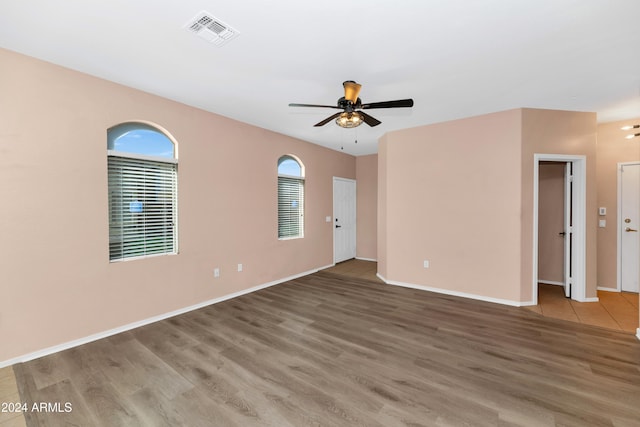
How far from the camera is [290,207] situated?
17.0 feet

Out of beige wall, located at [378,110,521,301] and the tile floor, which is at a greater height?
beige wall, located at [378,110,521,301]

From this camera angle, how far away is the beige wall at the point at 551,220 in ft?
14.6

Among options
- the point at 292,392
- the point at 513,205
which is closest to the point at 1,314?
the point at 292,392

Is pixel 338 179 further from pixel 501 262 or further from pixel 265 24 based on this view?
pixel 265 24

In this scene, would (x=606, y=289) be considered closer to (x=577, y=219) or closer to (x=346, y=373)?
(x=577, y=219)

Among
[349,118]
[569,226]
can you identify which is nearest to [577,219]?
[569,226]

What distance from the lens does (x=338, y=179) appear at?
248 inches

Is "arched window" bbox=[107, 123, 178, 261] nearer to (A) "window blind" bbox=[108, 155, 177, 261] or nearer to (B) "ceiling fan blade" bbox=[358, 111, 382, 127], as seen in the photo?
(A) "window blind" bbox=[108, 155, 177, 261]

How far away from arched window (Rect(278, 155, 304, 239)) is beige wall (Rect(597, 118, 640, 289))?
5.11 meters

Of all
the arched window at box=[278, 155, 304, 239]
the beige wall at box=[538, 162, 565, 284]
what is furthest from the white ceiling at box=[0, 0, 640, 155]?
the arched window at box=[278, 155, 304, 239]

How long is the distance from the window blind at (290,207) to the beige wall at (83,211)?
3.27 ft

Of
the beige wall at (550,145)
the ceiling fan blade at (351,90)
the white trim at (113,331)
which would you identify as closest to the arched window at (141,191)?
the white trim at (113,331)

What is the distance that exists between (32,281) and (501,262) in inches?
216

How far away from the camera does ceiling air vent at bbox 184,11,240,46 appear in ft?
6.29
